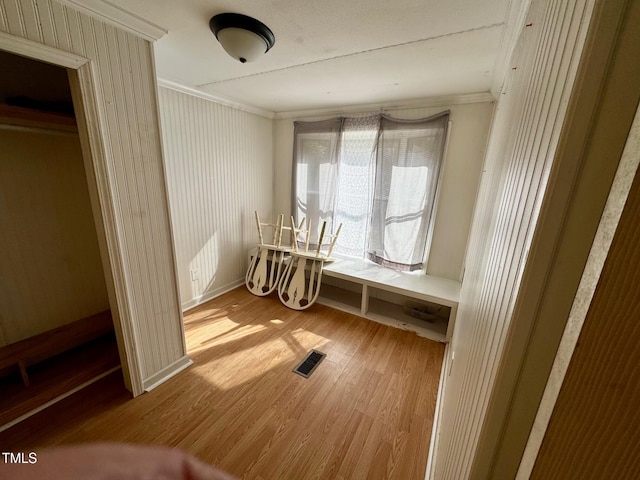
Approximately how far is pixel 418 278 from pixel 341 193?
4.54ft

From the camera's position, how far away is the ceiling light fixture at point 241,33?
50.7 inches

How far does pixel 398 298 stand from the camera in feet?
9.94

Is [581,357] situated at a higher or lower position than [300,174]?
lower

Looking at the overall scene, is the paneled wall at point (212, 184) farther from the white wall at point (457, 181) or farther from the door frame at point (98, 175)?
the white wall at point (457, 181)

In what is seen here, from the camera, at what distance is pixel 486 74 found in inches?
73.2

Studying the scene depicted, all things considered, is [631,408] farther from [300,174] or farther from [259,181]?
[259,181]

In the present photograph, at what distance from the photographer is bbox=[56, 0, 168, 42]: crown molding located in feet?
3.88

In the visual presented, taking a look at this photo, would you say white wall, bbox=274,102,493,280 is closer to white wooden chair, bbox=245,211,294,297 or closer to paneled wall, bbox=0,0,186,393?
white wooden chair, bbox=245,211,294,297

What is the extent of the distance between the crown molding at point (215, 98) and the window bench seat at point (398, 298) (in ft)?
7.19

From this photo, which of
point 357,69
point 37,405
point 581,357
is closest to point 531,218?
point 581,357

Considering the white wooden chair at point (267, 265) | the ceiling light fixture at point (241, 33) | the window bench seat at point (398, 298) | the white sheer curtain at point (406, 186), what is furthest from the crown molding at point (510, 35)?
the white wooden chair at point (267, 265)

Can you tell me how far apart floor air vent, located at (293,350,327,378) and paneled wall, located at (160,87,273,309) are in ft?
5.25

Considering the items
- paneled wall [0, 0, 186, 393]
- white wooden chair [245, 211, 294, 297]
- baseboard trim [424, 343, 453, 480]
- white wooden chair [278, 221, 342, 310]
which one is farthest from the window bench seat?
paneled wall [0, 0, 186, 393]

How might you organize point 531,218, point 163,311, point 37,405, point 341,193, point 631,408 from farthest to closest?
point 341,193
point 163,311
point 37,405
point 531,218
point 631,408
